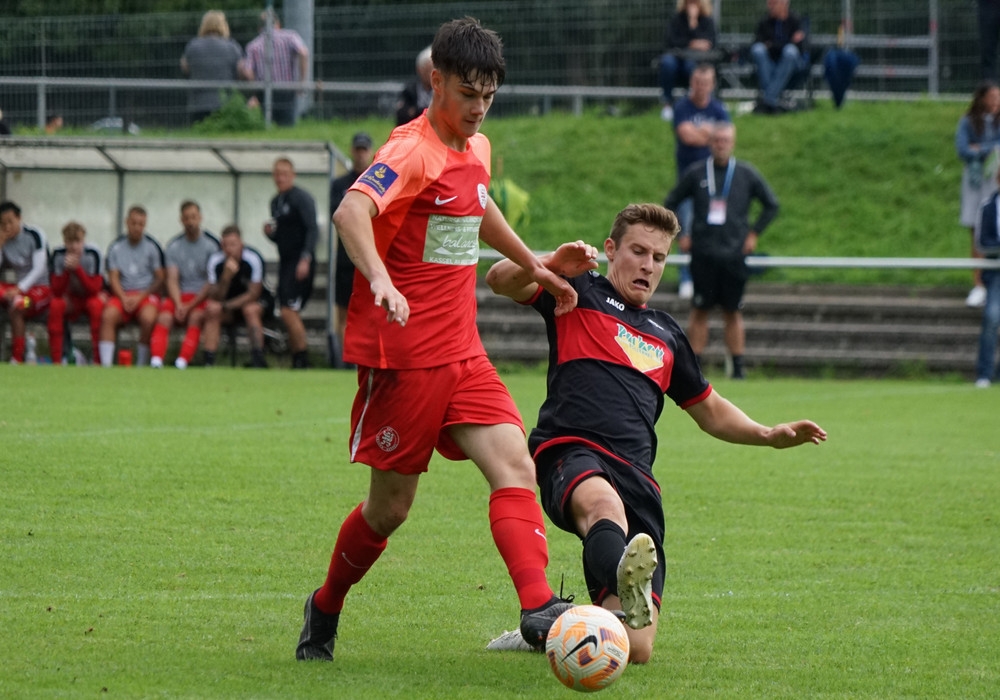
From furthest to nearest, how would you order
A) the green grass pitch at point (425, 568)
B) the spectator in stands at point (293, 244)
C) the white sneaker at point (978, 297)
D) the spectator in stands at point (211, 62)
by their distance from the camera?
the spectator in stands at point (211, 62) → the white sneaker at point (978, 297) → the spectator in stands at point (293, 244) → the green grass pitch at point (425, 568)

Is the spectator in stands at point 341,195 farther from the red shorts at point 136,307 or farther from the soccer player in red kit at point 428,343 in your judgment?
the soccer player in red kit at point 428,343

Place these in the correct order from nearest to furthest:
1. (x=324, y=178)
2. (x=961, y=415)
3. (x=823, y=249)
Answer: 1. (x=961, y=415)
2. (x=324, y=178)
3. (x=823, y=249)

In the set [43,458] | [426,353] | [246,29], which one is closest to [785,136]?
[246,29]

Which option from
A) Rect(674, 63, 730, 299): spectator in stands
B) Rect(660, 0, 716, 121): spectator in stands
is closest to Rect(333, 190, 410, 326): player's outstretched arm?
Rect(674, 63, 730, 299): spectator in stands

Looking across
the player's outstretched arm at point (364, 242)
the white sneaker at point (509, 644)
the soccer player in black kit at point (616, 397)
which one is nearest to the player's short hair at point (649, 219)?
the soccer player in black kit at point (616, 397)

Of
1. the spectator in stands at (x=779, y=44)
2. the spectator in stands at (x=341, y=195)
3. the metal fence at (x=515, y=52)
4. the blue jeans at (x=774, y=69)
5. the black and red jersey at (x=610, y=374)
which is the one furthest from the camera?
the metal fence at (x=515, y=52)

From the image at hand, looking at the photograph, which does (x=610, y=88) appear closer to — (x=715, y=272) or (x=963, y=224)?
(x=963, y=224)

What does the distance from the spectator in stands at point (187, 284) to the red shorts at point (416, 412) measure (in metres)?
11.0

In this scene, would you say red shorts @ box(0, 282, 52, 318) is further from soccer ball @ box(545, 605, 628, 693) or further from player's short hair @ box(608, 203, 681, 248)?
soccer ball @ box(545, 605, 628, 693)

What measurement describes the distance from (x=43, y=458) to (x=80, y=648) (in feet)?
12.1

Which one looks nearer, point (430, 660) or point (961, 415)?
point (430, 660)

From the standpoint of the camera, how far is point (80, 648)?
176 inches

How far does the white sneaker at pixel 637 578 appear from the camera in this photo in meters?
4.19

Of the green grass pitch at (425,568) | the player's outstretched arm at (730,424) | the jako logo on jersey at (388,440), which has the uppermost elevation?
the jako logo on jersey at (388,440)
